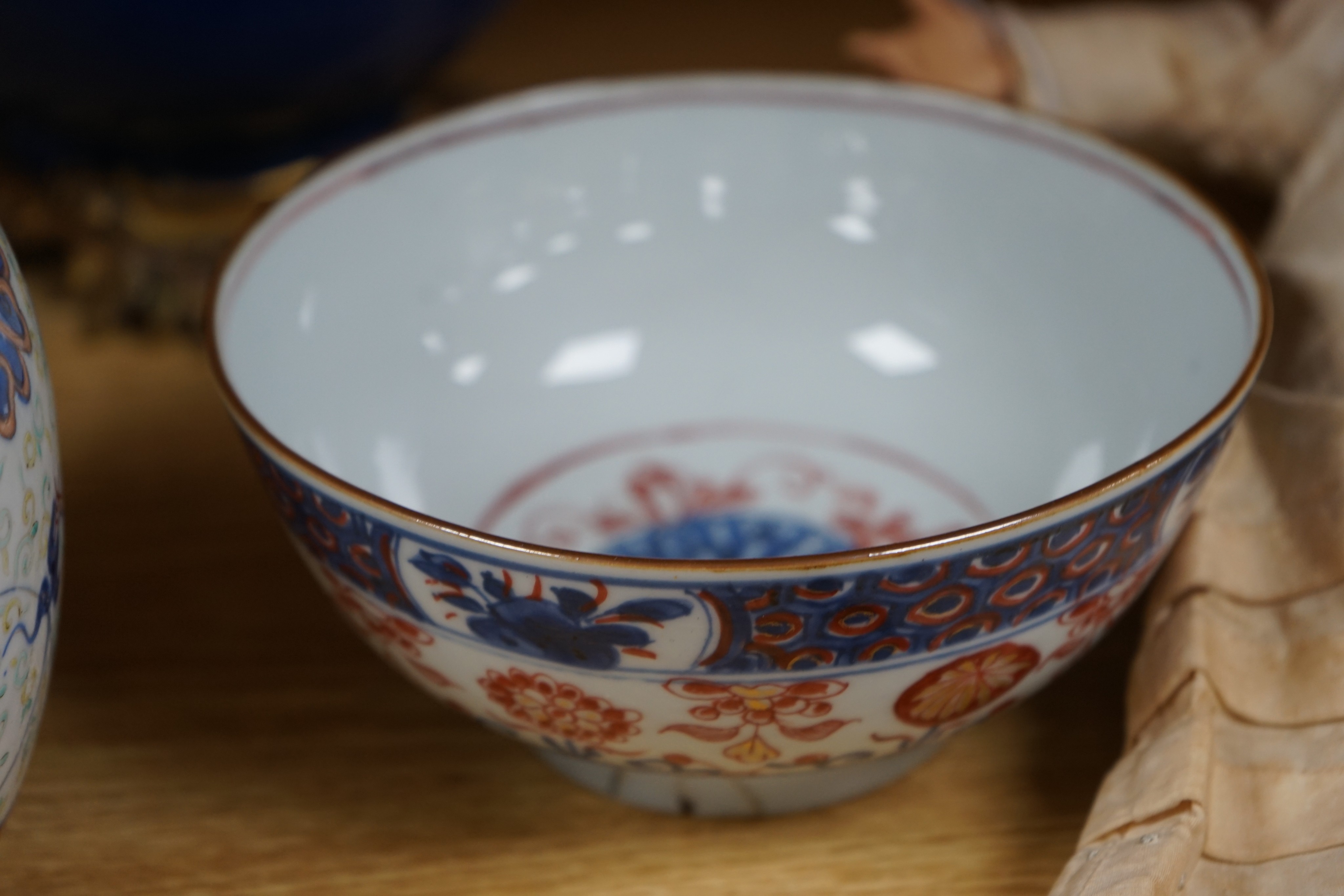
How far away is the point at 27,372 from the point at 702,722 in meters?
0.21

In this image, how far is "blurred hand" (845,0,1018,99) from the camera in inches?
29.5

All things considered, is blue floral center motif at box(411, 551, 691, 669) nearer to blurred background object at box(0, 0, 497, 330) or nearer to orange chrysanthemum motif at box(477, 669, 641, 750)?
orange chrysanthemum motif at box(477, 669, 641, 750)

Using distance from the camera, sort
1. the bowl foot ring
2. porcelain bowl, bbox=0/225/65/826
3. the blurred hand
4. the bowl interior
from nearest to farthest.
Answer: porcelain bowl, bbox=0/225/65/826
the bowl foot ring
the bowl interior
the blurred hand

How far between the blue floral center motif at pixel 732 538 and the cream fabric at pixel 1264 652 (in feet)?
0.51

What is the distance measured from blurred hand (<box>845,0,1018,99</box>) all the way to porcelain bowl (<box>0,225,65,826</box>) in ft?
1.64

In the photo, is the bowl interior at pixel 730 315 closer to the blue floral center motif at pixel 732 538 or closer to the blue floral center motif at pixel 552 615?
the blue floral center motif at pixel 732 538

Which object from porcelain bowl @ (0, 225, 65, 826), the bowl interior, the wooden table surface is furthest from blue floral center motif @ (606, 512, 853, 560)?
porcelain bowl @ (0, 225, 65, 826)

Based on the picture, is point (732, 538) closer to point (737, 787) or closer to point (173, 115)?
point (737, 787)

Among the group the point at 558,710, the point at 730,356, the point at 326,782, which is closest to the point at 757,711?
the point at 558,710

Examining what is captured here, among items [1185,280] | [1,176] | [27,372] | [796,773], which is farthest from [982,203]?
[1,176]

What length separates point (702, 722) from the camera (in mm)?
395

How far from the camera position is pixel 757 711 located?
1.28 ft

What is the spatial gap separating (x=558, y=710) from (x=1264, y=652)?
25 cm

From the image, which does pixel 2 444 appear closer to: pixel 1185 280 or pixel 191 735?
pixel 191 735
